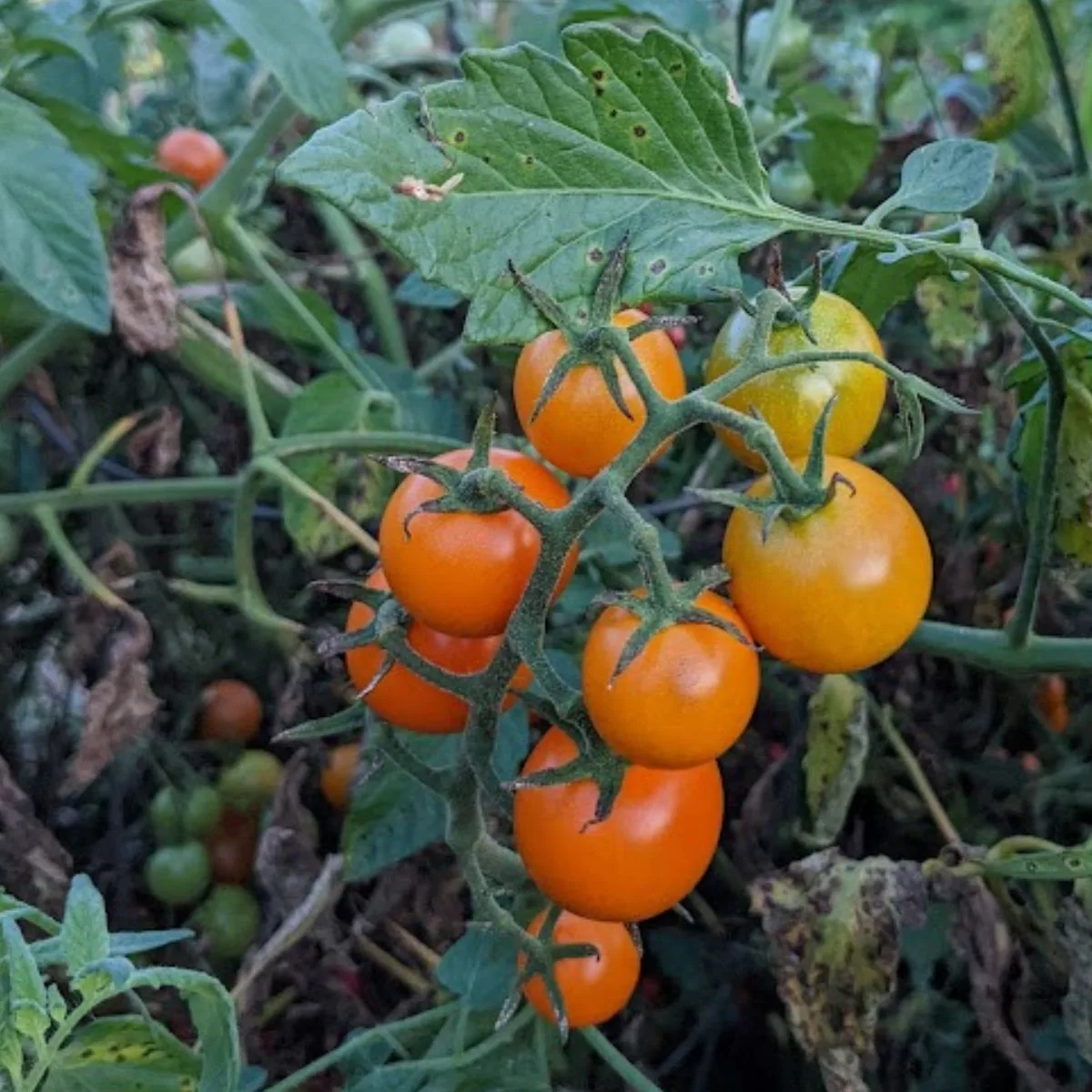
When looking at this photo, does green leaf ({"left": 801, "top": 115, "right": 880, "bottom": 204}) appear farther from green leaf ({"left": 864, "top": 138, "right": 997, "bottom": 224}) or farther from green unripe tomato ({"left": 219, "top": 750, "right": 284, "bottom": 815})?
green unripe tomato ({"left": 219, "top": 750, "right": 284, "bottom": 815})

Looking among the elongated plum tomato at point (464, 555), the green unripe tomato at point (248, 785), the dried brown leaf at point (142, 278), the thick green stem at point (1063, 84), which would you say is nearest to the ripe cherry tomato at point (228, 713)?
the green unripe tomato at point (248, 785)

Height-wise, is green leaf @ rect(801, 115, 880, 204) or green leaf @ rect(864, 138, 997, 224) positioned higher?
green leaf @ rect(864, 138, 997, 224)

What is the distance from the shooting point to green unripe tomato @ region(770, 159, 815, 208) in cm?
94

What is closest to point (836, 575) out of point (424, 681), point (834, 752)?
point (424, 681)

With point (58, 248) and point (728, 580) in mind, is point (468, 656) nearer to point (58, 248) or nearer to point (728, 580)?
point (728, 580)

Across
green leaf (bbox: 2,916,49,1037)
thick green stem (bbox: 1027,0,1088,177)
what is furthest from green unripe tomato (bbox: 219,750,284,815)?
thick green stem (bbox: 1027,0,1088,177)

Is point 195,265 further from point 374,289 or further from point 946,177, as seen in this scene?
point 946,177

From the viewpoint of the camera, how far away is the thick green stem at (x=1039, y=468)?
45 cm

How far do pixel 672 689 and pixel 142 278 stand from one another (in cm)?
48

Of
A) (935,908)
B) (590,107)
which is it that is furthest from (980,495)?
(590,107)

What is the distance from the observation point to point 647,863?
0.44 meters

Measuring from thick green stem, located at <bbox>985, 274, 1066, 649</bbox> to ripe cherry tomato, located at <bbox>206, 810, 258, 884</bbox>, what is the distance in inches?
19.3

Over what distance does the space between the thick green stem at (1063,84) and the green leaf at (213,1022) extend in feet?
2.12

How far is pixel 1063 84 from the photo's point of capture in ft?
2.38
